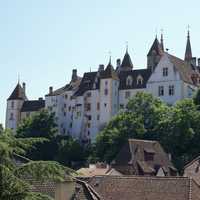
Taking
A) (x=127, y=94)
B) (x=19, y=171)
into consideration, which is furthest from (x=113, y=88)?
(x=19, y=171)

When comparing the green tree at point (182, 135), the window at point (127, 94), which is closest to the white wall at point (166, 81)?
the window at point (127, 94)

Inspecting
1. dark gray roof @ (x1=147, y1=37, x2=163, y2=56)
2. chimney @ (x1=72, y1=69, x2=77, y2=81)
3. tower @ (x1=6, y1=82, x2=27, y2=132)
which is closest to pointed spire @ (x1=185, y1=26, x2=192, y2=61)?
dark gray roof @ (x1=147, y1=37, x2=163, y2=56)

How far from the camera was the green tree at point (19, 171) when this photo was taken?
1159 centimetres

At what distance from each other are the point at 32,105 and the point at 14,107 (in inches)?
161

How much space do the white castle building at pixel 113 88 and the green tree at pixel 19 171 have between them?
8643cm

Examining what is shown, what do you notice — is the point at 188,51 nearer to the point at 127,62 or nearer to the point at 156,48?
the point at 156,48

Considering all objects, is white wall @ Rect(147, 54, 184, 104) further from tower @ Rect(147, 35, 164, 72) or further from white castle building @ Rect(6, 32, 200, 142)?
tower @ Rect(147, 35, 164, 72)

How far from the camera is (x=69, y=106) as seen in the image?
4560 inches

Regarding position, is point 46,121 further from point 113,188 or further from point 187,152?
point 113,188

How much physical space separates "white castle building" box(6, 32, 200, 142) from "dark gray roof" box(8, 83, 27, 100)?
31.7 feet

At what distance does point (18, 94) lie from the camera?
Result: 13088 cm

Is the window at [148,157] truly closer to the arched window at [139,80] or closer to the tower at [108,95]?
the tower at [108,95]

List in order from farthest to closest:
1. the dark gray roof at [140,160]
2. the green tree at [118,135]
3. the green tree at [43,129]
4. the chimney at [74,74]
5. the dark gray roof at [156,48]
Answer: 1. the chimney at [74,74]
2. the dark gray roof at [156,48]
3. the green tree at [43,129]
4. the green tree at [118,135]
5. the dark gray roof at [140,160]

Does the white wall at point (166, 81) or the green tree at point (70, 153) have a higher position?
the white wall at point (166, 81)
